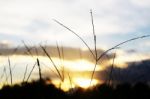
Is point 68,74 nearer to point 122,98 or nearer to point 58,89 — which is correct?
point 58,89

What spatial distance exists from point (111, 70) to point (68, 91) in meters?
0.79

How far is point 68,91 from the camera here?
593 centimetres

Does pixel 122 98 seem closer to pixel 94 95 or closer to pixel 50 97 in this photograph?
pixel 94 95

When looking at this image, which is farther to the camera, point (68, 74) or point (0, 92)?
point (0, 92)

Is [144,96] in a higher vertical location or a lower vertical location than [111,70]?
lower

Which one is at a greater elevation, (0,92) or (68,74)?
(68,74)

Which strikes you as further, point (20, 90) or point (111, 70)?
point (20, 90)

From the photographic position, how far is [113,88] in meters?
6.01

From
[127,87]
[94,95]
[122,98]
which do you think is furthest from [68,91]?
[127,87]

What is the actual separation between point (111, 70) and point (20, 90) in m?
1.69

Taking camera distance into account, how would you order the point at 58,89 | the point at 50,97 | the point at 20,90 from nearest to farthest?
the point at 50,97 < the point at 58,89 < the point at 20,90

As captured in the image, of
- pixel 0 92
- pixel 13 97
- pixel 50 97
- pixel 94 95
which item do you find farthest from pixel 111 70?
pixel 0 92

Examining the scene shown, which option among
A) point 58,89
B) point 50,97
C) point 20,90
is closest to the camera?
point 50,97

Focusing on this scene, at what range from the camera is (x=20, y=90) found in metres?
6.56
